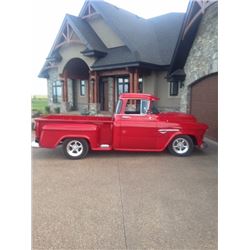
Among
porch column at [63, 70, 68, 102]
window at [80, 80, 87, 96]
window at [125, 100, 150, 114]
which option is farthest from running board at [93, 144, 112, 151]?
window at [80, 80, 87, 96]

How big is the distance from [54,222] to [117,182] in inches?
70.1

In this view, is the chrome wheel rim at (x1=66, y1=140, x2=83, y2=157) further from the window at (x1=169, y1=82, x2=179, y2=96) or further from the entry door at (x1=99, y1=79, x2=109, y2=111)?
the entry door at (x1=99, y1=79, x2=109, y2=111)

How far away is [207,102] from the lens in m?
9.94

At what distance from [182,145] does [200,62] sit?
480 centimetres

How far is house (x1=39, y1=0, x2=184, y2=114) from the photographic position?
15234 mm

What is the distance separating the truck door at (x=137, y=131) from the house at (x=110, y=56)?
763 cm

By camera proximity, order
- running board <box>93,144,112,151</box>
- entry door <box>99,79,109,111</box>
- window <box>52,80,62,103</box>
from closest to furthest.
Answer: running board <box>93,144,112,151</box> → entry door <box>99,79,109,111</box> → window <box>52,80,62,103</box>

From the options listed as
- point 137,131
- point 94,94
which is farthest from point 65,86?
point 137,131

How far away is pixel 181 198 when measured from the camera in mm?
4129

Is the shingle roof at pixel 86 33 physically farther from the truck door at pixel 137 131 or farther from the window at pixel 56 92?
the truck door at pixel 137 131
